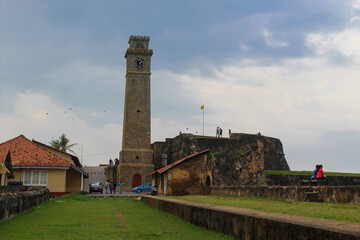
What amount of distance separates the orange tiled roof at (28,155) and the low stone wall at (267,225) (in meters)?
20.6

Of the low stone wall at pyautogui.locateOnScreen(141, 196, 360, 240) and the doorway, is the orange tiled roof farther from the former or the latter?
the low stone wall at pyautogui.locateOnScreen(141, 196, 360, 240)

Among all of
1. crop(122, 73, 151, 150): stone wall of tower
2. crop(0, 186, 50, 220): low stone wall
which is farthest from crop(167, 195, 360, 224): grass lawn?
crop(122, 73, 151, 150): stone wall of tower

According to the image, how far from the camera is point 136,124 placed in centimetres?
4712

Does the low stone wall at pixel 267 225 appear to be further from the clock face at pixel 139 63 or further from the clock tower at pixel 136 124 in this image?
the clock face at pixel 139 63

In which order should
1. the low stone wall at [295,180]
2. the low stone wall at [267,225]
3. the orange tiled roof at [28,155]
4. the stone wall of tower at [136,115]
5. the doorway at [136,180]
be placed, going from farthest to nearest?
the stone wall of tower at [136,115] → the doorway at [136,180] → the low stone wall at [295,180] → the orange tiled roof at [28,155] → the low stone wall at [267,225]

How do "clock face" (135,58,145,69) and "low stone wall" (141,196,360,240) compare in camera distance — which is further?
"clock face" (135,58,145,69)

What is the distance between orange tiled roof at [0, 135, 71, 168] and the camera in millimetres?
26609

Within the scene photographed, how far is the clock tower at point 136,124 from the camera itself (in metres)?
46.2

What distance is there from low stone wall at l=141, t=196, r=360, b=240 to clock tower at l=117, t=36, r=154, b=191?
38363mm

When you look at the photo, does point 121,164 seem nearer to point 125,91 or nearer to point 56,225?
point 125,91

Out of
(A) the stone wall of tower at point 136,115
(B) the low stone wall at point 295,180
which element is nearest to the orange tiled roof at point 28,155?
(B) the low stone wall at point 295,180

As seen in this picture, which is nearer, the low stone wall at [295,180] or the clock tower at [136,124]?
the low stone wall at [295,180]

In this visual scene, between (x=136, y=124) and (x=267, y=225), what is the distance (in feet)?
141

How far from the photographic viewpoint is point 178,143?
4562cm
